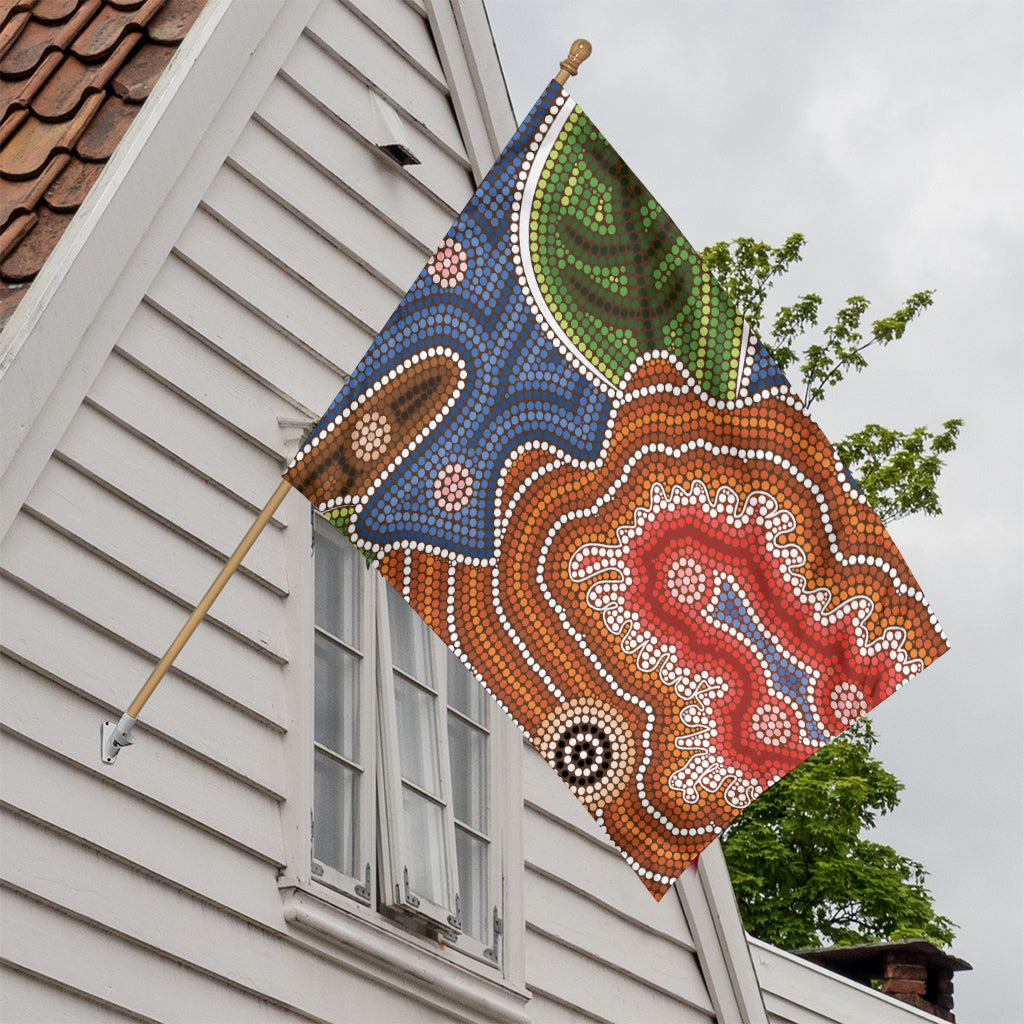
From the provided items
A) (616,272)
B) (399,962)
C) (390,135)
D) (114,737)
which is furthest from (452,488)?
(390,135)

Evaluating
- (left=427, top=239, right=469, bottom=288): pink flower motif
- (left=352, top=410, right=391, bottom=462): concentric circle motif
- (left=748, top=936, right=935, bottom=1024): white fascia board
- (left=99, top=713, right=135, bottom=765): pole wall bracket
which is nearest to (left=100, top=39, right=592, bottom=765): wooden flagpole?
(left=99, top=713, right=135, bottom=765): pole wall bracket

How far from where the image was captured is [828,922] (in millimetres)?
18719

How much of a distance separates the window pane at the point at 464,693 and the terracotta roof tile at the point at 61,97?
2.03 metres

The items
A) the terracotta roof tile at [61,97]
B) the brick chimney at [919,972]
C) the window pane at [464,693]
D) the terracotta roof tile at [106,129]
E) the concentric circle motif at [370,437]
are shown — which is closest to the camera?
the concentric circle motif at [370,437]

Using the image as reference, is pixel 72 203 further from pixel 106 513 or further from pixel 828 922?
pixel 828 922

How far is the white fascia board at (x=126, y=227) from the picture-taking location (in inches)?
193

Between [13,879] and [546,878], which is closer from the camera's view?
[13,879]

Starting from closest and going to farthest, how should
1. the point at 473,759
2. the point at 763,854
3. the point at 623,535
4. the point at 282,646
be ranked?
1. the point at 623,535
2. the point at 282,646
3. the point at 473,759
4. the point at 763,854

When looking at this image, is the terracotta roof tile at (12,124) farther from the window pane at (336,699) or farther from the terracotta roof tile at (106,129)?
the window pane at (336,699)

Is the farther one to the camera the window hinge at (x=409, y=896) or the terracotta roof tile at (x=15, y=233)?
the window hinge at (x=409, y=896)

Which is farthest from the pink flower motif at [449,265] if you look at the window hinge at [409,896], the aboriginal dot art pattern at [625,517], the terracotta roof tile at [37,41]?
the window hinge at [409,896]

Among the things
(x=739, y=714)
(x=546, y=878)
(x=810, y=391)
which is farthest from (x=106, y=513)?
(x=810, y=391)

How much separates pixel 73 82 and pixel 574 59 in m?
1.57

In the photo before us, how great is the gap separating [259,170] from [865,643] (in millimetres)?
2430
